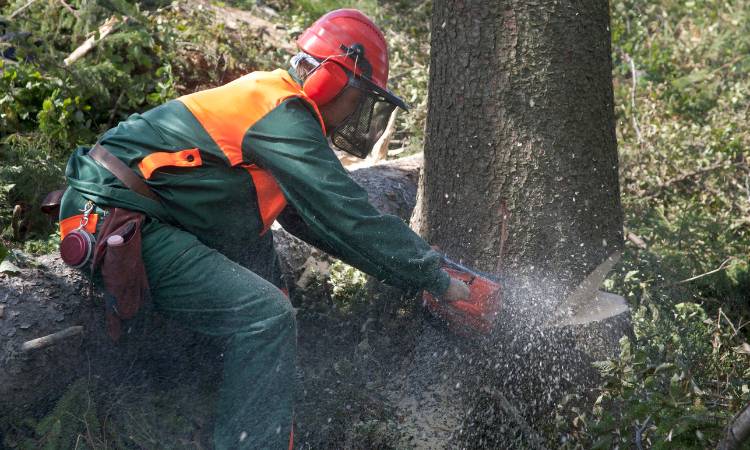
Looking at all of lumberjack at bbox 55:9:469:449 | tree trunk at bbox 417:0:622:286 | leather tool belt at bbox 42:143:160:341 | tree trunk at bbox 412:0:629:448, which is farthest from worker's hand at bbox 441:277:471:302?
leather tool belt at bbox 42:143:160:341

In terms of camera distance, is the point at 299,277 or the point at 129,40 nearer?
the point at 299,277

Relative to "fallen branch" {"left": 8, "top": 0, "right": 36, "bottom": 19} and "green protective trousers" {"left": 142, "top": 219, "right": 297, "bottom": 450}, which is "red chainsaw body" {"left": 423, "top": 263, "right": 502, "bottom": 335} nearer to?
"green protective trousers" {"left": 142, "top": 219, "right": 297, "bottom": 450}

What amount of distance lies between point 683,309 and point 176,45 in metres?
4.32

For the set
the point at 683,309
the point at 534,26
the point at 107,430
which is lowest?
the point at 683,309

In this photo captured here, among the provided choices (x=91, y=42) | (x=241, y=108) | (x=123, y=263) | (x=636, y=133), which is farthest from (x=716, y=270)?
(x=91, y=42)

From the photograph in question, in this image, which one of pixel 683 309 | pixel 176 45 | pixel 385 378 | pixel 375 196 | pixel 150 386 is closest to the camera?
pixel 150 386

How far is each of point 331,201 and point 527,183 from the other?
3.16 feet

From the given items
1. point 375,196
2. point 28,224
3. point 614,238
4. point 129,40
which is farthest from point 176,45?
point 614,238

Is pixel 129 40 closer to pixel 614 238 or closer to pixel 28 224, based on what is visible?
pixel 28 224

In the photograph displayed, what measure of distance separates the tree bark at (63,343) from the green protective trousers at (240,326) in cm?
39

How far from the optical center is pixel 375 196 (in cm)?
455

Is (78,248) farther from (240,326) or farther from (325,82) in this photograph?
(325,82)

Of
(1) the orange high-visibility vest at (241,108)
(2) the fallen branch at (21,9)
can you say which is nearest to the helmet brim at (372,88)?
(1) the orange high-visibility vest at (241,108)

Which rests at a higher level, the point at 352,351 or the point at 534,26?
the point at 534,26
